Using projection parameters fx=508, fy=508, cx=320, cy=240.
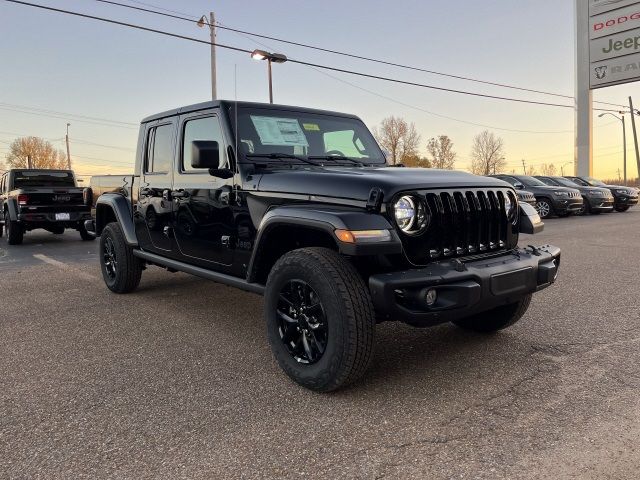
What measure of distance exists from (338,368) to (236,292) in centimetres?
316

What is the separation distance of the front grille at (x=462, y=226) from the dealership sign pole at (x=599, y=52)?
27896 mm

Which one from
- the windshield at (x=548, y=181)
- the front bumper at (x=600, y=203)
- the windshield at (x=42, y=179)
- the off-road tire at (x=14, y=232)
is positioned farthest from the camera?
the windshield at (x=548, y=181)

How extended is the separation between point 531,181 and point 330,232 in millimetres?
16730

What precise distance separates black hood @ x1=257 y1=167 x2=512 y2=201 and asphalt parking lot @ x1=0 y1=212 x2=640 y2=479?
1195 millimetres

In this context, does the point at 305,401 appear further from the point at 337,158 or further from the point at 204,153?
the point at 337,158

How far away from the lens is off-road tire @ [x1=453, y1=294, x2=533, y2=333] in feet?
12.6

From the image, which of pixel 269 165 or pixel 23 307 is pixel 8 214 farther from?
pixel 269 165

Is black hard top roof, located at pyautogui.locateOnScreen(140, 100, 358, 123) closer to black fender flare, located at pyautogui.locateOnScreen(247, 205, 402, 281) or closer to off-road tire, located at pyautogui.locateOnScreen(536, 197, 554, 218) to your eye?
black fender flare, located at pyautogui.locateOnScreen(247, 205, 402, 281)

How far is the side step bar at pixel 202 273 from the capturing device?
362 centimetres

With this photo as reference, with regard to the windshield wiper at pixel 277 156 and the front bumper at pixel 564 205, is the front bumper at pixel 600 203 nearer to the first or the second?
the front bumper at pixel 564 205

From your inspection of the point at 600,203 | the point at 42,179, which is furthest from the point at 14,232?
the point at 600,203

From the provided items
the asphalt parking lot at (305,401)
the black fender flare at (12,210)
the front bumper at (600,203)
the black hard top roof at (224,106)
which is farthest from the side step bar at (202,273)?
the front bumper at (600,203)

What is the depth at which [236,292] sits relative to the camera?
581 cm

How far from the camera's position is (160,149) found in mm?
4930
